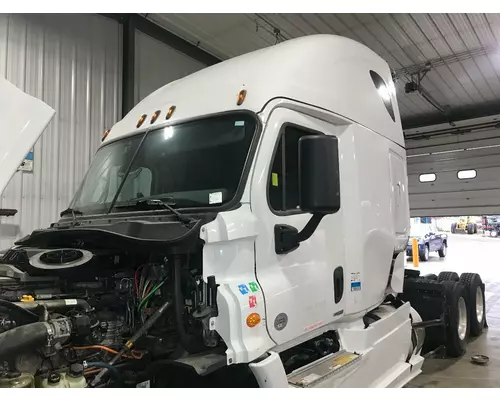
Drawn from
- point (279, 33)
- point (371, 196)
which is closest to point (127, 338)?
point (371, 196)

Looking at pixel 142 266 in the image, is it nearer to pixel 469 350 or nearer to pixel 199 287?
pixel 199 287

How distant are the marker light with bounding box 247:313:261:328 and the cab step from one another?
1.86 feet

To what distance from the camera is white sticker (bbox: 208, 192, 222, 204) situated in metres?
2.71

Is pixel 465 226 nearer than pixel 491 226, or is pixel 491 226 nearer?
pixel 491 226

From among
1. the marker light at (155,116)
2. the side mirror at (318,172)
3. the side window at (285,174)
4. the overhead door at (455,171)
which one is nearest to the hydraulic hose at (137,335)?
the side window at (285,174)

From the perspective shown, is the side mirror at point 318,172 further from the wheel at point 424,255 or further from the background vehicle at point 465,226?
A: the background vehicle at point 465,226

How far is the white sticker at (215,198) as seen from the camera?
2.71 meters

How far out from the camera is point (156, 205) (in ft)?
9.43

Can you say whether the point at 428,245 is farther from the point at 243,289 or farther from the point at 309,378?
the point at 243,289

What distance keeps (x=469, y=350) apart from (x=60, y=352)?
5803mm

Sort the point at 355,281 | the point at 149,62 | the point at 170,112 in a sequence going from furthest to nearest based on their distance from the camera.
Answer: the point at 149,62 → the point at 355,281 → the point at 170,112

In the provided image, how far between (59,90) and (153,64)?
1.81 m

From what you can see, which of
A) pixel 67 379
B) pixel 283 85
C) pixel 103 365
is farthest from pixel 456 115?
pixel 67 379

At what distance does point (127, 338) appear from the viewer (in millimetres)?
2678
